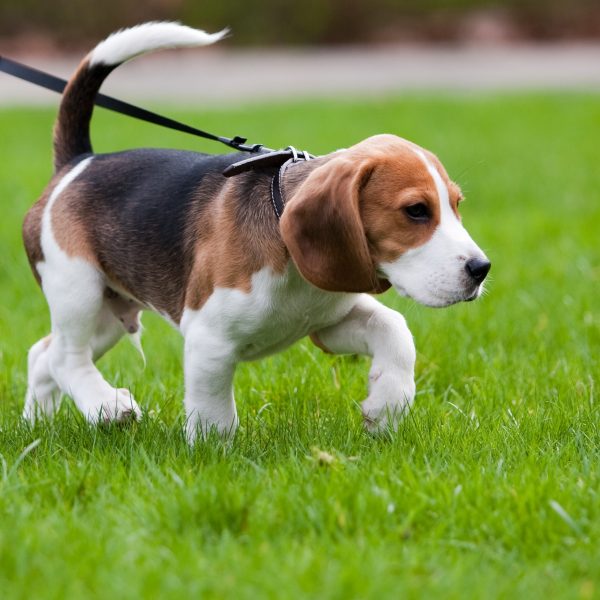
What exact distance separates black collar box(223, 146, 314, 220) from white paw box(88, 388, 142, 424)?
0.91 metres

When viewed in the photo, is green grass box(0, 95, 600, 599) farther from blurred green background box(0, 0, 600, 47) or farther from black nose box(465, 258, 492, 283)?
blurred green background box(0, 0, 600, 47)

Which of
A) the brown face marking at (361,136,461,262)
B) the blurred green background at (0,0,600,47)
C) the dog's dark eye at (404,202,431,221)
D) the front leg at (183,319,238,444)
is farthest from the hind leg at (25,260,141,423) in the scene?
the blurred green background at (0,0,600,47)

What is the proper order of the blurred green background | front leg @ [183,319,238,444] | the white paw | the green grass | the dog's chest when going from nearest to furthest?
1. the green grass
2. the dog's chest
3. front leg @ [183,319,238,444]
4. the white paw
5. the blurred green background

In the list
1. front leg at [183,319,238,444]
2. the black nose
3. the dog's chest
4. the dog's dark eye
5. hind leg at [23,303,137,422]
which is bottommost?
hind leg at [23,303,137,422]

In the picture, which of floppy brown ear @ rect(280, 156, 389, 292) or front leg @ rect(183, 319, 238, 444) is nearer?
floppy brown ear @ rect(280, 156, 389, 292)

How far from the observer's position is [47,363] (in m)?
4.73

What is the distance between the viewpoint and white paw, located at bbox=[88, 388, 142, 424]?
13.6 ft

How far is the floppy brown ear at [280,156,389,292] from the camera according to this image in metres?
3.55

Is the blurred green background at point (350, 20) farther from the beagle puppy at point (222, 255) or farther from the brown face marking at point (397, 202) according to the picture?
the brown face marking at point (397, 202)

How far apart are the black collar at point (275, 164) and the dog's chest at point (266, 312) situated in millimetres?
246

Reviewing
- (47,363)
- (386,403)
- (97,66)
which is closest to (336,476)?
(386,403)

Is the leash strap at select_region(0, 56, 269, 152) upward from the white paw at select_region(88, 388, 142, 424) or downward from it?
upward

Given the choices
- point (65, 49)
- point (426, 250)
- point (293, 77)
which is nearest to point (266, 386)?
point (426, 250)

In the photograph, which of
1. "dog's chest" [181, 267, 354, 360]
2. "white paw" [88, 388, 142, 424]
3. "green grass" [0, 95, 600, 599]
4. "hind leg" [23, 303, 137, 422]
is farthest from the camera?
"hind leg" [23, 303, 137, 422]
